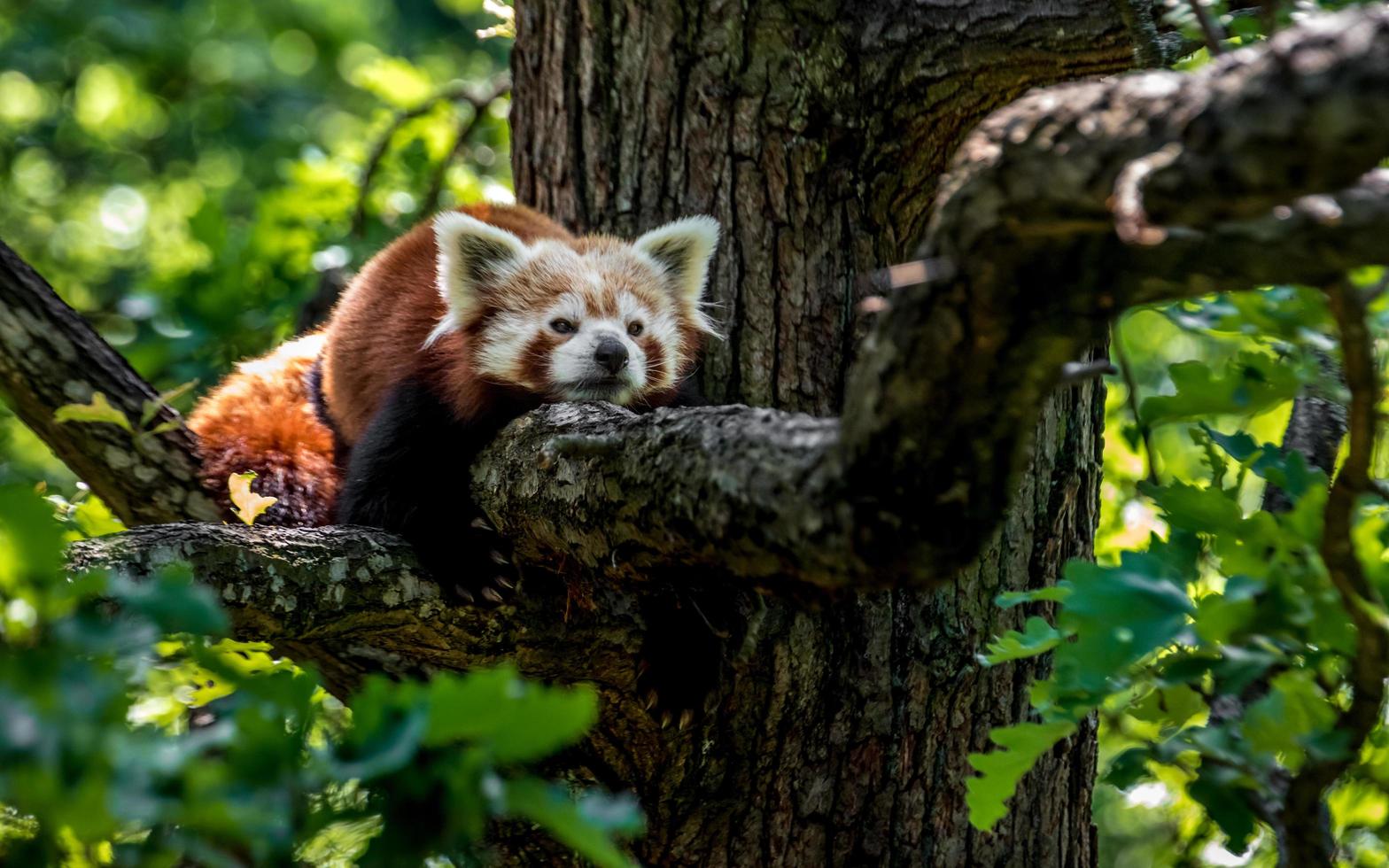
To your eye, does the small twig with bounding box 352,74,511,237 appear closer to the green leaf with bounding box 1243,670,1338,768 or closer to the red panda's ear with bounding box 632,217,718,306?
the red panda's ear with bounding box 632,217,718,306

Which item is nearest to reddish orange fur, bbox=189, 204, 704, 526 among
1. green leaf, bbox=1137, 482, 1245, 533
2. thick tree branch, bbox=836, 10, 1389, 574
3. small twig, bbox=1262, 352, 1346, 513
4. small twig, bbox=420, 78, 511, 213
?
small twig, bbox=420, 78, 511, 213

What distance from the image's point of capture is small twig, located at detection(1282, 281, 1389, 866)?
A: 1.33m

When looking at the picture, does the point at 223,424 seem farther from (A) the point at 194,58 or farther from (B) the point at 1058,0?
(A) the point at 194,58

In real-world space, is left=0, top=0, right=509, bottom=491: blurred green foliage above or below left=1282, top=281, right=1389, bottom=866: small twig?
above

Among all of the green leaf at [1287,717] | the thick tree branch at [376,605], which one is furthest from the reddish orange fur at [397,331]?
the green leaf at [1287,717]

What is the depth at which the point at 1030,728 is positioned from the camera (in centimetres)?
169

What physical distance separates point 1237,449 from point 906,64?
1.28 m

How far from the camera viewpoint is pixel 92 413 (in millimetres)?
2812

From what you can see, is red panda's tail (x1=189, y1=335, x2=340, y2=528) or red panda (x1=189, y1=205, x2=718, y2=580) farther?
red panda's tail (x1=189, y1=335, x2=340, y2=528)

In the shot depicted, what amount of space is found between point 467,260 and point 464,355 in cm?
27

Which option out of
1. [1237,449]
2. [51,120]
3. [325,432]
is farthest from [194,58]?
[1237,449]

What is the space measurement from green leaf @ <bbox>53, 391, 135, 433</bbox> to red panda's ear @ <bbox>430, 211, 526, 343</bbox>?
2.59 feet

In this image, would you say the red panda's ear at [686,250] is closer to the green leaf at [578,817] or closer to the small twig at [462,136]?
the small twig at [462,136]

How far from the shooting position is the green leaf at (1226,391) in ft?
5.71
